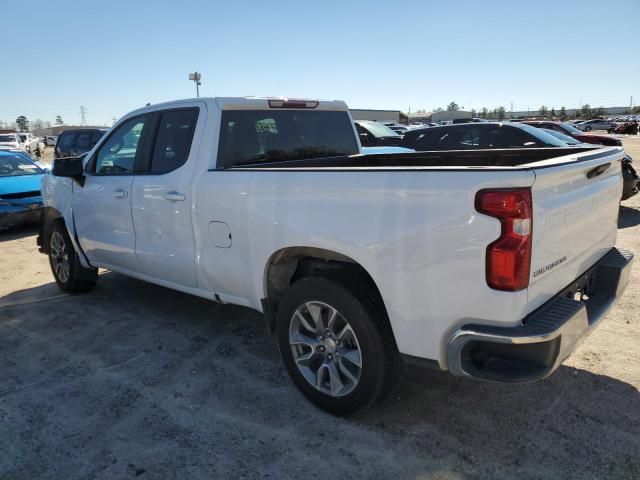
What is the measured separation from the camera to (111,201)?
4.64 metres

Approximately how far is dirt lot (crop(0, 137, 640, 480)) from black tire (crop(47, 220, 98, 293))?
99cm

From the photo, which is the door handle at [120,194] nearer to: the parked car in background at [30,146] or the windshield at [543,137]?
the windshield at [543,137]

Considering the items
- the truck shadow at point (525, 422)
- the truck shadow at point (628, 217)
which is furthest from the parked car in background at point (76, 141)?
the truck shadow at point (525, 422)

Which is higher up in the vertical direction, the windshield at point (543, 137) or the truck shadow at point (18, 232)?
the windshield at point (543, 137)

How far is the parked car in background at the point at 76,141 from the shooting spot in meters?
15.3

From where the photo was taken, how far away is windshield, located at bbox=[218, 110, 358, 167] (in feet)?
12.9

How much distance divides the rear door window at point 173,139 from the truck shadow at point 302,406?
4.92 ft

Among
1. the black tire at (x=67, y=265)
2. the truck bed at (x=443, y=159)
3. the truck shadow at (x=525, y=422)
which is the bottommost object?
the truck shadow at (x=525, y=422)

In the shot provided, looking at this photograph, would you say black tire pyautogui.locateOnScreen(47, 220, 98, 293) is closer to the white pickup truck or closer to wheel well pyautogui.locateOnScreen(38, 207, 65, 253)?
wheel well pyautogui.locateOnScreen(38, 207, 65, 253)

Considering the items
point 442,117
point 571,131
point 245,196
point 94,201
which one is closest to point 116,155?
point 94,201

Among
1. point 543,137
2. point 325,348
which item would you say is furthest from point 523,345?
point 543,137

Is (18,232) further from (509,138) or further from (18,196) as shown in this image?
(509,138)

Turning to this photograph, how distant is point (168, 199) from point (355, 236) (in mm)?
1844

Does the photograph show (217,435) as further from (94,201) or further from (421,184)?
(94,201)
